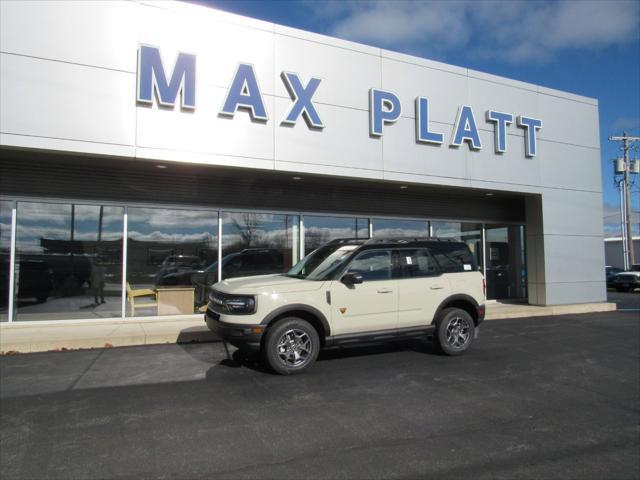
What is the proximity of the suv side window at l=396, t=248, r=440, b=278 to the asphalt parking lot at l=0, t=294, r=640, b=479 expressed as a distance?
1.39 m

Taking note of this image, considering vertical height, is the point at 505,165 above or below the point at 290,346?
above

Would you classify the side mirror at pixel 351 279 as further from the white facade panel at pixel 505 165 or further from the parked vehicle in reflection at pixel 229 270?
the white facade panel at pixel 505 165

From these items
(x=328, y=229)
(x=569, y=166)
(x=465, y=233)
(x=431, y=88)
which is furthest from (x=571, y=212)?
(x=328, y=229)

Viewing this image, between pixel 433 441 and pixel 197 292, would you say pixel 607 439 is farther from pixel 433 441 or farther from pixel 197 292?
pixel 197 292

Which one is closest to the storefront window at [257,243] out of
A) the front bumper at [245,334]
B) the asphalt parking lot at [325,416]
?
the asphalt parking lot at [325,416]

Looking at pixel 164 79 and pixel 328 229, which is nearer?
pixel 164 79

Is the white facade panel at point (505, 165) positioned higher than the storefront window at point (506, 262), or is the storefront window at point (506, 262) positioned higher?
the white facade panel at point (505, 165)

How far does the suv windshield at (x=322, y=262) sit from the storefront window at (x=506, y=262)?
9028 millimetres

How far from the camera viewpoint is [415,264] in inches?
290

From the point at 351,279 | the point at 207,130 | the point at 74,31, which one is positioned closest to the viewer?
the point at 351,279

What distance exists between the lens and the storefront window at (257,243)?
11195mm

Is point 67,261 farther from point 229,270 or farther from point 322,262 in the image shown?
point 322,262

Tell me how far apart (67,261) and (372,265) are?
7.20 metres

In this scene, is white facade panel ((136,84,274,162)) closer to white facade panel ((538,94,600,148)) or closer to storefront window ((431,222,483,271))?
storefront window ((431,222,483,271))
